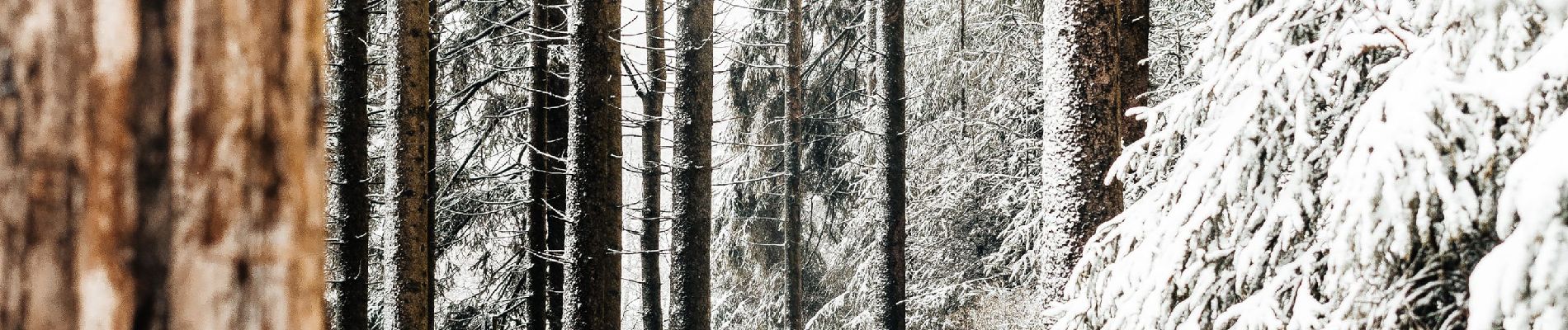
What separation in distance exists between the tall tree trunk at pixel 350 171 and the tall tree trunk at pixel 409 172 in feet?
2.10

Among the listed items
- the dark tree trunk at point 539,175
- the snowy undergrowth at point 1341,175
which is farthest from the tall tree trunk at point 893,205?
the snowy undergrowth at point 1341,175

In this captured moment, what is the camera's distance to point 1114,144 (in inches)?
206

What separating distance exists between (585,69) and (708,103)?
2.38 meters

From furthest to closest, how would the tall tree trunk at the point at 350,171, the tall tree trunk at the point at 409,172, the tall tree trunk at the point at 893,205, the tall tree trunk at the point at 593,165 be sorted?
the tall tree trunk at the point at 893,205
the tall tree trunk at the point at 350,171
the tall tree trunk at the point at 409,172
the tall tree trunk at the point at 593,165

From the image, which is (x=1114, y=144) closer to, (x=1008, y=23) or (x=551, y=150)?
(x=551, y=150)

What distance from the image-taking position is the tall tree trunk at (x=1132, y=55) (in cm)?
565

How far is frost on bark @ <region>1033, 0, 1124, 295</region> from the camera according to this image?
5137 millimetres

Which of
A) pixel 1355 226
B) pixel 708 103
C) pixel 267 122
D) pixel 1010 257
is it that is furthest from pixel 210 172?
pixel 1010 257

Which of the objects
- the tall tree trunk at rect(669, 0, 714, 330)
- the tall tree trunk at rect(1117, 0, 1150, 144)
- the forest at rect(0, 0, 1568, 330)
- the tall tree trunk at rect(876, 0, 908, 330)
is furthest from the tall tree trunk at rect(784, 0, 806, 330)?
the tall tree trunk at rect(1117, 0, 1150, 144)

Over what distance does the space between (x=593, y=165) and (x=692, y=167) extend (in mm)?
2362

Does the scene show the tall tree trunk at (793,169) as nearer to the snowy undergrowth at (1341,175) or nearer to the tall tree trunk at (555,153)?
the tall tree trunk at (555,153)

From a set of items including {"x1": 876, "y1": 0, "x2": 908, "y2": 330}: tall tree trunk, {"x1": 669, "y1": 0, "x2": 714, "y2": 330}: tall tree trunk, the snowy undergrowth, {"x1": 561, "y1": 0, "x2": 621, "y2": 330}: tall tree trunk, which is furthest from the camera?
{"x1": 876, "y1": 0, "x2": 908, "y2": 330}: tall tree trunk

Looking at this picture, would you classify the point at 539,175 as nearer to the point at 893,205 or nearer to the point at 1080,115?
the point at 893,205

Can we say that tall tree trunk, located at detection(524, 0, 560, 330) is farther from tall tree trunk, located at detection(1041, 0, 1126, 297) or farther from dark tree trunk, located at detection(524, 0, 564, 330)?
tall tree trunk, located at detection(1041, 0, 1126, 297)
